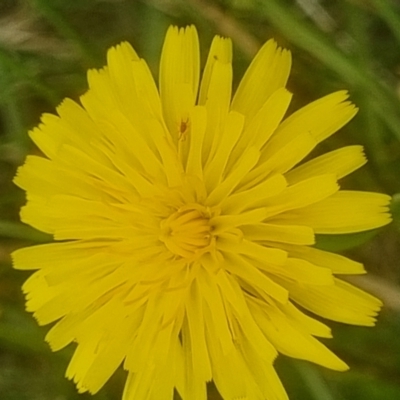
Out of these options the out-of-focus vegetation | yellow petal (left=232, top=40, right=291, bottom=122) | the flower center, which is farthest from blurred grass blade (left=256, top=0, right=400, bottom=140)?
the flower center

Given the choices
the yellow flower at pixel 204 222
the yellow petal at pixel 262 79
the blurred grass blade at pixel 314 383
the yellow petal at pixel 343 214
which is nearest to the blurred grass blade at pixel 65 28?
the yellow flower at pixel 204 222

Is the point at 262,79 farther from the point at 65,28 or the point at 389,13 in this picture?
the point at 65,28

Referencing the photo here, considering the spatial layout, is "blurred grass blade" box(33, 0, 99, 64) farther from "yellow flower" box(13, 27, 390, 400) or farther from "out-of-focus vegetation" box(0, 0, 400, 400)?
"yellow flower" box(13, 27, 390, 400)

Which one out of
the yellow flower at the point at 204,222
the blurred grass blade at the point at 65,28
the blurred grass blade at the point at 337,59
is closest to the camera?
the yellow flower at the point at 204,222

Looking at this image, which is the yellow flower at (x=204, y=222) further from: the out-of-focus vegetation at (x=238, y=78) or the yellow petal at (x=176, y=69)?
the out-of-focus vegetation at (x=238, y=78)

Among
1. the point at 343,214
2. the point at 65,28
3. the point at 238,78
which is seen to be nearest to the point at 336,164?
the point at 343,214
